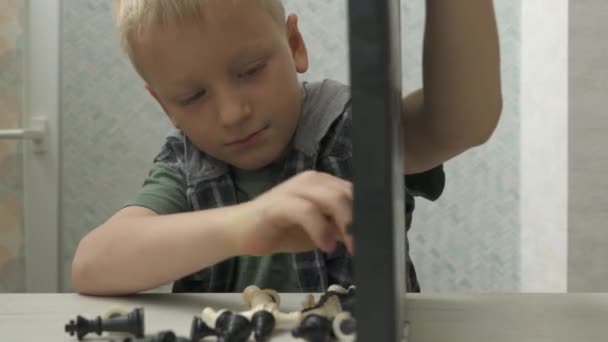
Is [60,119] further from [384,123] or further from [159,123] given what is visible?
[384,123]

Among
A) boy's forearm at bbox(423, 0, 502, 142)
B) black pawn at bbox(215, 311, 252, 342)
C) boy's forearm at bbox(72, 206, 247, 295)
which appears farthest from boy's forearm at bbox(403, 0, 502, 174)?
black pawn at bbox(215, 311, 252, 342)

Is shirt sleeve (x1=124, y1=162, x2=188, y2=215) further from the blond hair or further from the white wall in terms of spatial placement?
the white wall

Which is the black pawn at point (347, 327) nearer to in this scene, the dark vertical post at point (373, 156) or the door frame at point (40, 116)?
the dark vertical post at point (373, 156)

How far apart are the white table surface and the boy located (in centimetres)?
5

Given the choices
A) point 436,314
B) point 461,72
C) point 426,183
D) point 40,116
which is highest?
point 40,116

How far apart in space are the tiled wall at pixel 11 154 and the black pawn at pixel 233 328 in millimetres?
2081

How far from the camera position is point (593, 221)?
1.89m

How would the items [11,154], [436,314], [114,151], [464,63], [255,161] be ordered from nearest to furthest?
[436,314] < [464,63] < [255,161] < [11,154] < [114,151]

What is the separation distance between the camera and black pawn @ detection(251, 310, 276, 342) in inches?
20.9

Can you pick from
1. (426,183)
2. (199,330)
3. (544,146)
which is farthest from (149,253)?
(544,146)

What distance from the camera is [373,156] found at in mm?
335

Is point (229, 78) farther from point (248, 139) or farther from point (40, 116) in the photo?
point (40, 116)

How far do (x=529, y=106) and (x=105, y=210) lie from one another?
1.32m

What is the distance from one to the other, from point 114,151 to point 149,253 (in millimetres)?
1885
